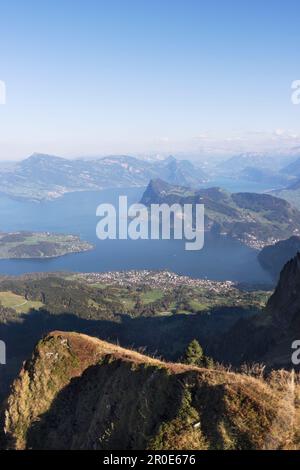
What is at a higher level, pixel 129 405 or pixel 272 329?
pixel 129 405

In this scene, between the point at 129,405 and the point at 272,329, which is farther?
the point at 272,329

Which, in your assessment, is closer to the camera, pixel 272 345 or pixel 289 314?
pixel 272 345

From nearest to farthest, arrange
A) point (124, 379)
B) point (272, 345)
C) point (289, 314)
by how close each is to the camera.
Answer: point (124, 379), point (272, 345), point (289, 314)

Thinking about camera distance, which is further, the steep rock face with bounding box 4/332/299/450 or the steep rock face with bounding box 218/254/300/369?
the steep rock face with bounding box 218/254/300/369

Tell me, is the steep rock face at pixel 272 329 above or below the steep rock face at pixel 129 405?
below

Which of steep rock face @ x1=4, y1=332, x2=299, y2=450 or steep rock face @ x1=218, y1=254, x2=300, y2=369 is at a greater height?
steep rock face @ x1=4, y1=332, x2=299, y2=450
